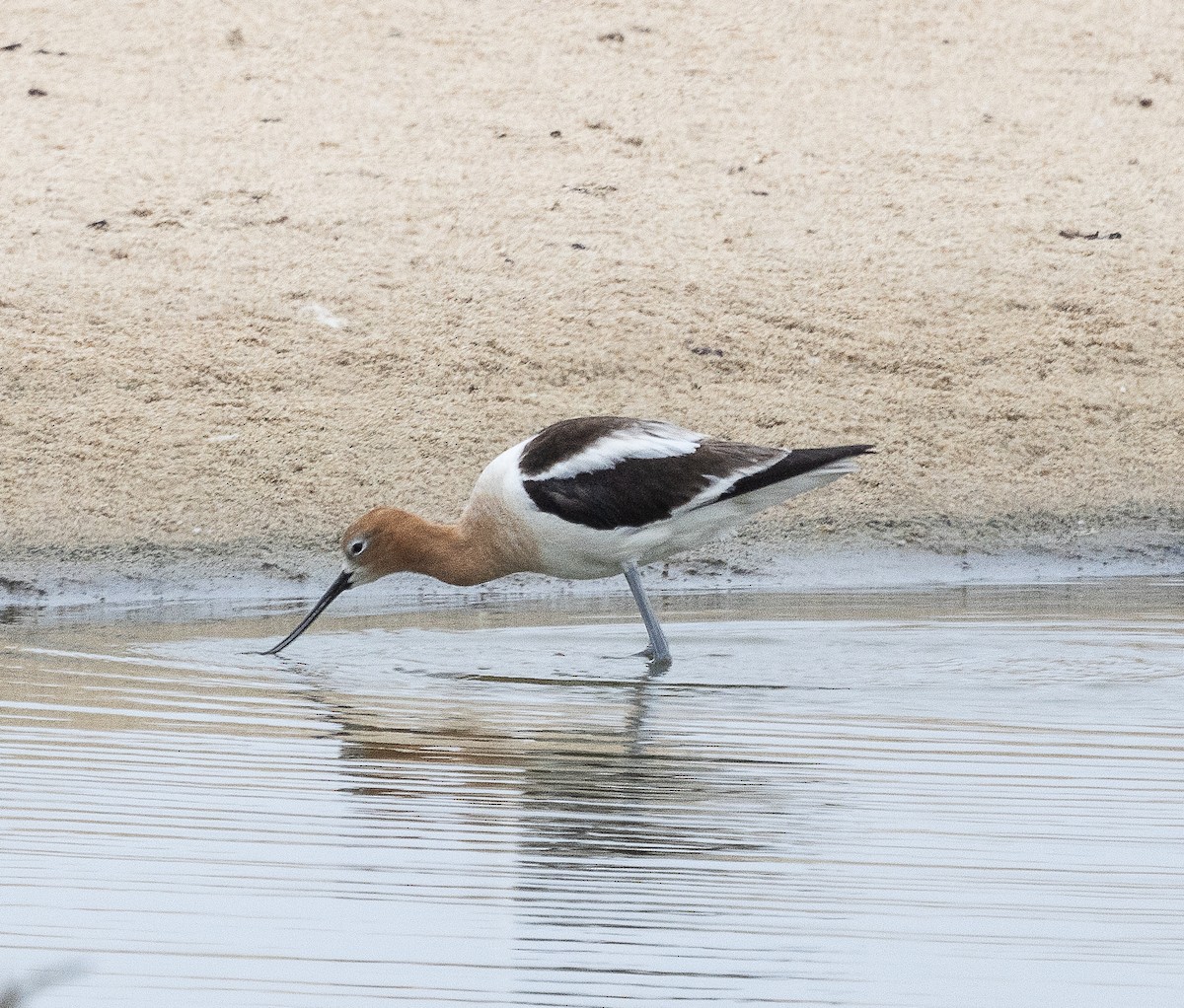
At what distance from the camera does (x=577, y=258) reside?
1003 centimetres

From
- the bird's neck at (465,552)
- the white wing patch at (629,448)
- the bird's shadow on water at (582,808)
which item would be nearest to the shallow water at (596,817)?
the bird's shadow on water at (582,808)

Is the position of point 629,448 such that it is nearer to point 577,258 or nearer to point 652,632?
point 652,632

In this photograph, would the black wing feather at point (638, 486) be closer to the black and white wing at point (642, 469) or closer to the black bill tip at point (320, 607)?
the black and white wing at point (642, 469)

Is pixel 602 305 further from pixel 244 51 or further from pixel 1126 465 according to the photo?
pixel 244 51

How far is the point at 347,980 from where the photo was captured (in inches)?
122

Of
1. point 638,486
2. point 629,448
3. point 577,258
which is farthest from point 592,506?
point 577,258

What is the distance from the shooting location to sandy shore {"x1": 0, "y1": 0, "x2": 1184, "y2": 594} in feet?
28.3

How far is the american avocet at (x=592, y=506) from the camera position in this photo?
677 cm

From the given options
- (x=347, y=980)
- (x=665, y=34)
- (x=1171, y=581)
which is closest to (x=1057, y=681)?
(x=1171, y=581)

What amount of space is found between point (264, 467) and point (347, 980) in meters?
5.49

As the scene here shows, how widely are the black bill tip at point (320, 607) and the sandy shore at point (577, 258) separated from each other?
0.98 metres

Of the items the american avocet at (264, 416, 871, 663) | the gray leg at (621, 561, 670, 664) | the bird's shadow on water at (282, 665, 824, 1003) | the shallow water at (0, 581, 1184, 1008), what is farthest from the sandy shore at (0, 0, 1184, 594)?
the bird's shadow on water at (282, 665, 824, 1003)

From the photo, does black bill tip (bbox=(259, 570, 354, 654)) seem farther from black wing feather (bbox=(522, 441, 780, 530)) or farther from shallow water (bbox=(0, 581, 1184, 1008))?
black wing feather (bbox=(522, 441, 780, 530))

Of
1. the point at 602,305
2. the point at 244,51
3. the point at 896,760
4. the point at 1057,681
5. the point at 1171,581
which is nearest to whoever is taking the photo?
the point at 896,760
